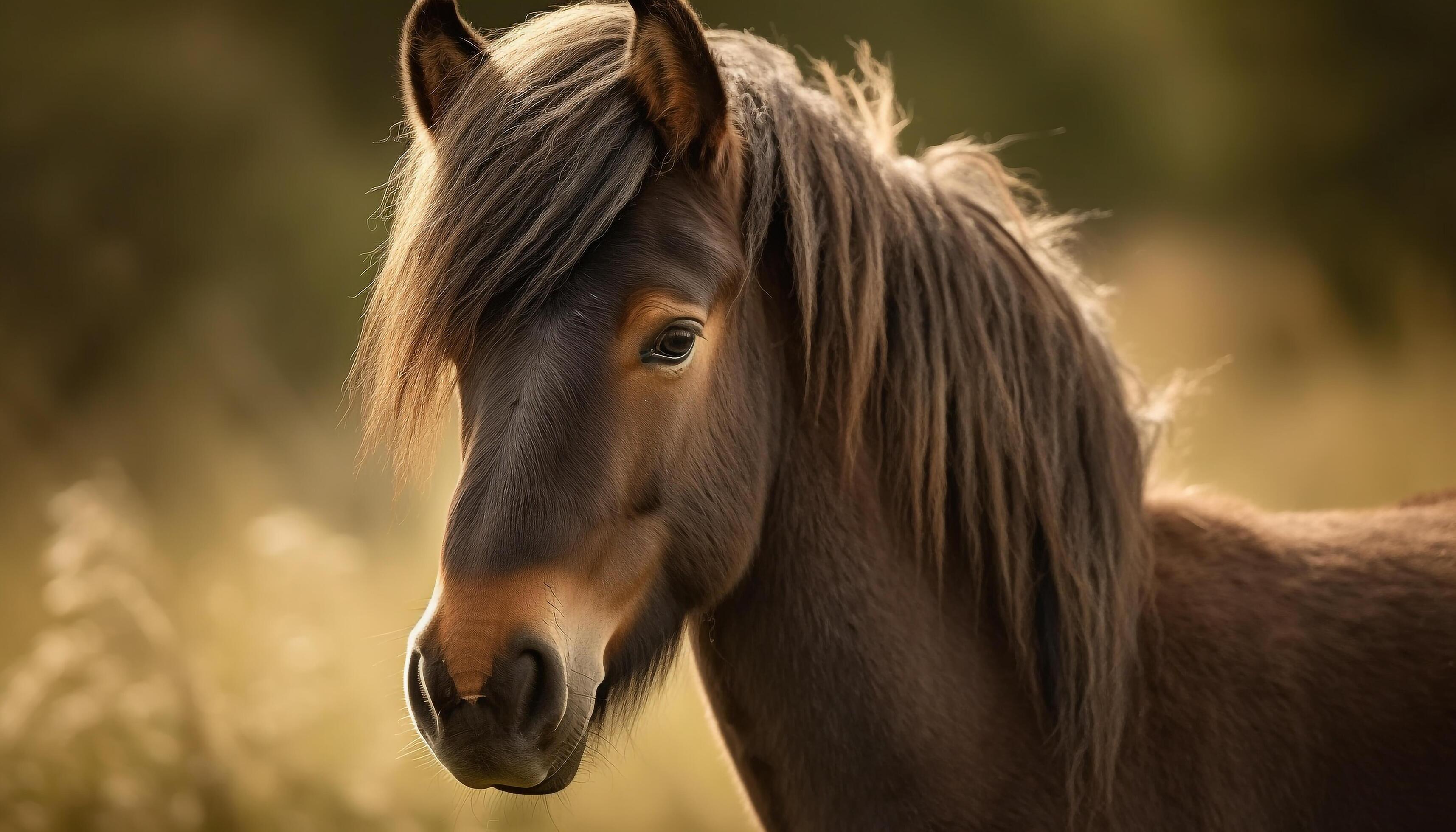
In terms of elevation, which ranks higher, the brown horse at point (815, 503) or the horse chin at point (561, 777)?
the brown horse at point (815, 503)

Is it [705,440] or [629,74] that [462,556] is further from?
[629,74]

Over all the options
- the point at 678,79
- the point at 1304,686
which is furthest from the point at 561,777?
the point at 1304,686

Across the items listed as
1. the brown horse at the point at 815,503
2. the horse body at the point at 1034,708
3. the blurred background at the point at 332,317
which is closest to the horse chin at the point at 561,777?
the brown horse at the point at 815,503

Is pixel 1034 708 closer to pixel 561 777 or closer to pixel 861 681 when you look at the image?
pixel 861 681

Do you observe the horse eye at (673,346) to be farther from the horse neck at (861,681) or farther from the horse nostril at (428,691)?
the horse nostril at (428,691)

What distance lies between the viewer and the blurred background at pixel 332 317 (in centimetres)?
359

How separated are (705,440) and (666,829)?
2.74m

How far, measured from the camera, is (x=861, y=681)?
62.6 inches

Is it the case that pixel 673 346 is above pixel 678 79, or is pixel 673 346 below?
below

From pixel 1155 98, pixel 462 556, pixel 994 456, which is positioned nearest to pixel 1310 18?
pixel 1155 98

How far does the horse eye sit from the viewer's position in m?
1.49

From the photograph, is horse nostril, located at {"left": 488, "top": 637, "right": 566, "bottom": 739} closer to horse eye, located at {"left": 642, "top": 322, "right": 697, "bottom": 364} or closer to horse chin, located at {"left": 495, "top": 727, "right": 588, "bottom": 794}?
Answer: horse chin, located at {"left": 495, "top": 727, "right": 588, "bottom": 794}

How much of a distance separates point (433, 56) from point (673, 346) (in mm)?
744

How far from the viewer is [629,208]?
5.11 ft
